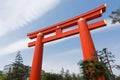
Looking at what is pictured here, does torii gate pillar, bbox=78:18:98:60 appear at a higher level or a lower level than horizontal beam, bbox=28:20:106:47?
lower

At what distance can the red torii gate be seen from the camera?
11445 mm

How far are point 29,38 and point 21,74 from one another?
51.7ft

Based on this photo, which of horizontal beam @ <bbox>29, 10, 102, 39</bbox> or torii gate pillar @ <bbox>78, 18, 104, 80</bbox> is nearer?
torii gate pillar @ <bbox>78, 18, 104, 80</bbox>

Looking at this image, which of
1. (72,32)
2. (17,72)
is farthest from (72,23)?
(17,72)

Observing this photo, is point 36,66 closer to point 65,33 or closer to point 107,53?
point 65,33

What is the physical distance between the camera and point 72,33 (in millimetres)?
13266

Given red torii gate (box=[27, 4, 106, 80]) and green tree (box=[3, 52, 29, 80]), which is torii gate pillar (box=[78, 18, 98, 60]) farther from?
green tree (box=[3, 52, 29, 80])

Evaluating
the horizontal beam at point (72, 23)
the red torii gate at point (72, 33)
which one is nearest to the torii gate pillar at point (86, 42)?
the red torii gate at point (72, 33)

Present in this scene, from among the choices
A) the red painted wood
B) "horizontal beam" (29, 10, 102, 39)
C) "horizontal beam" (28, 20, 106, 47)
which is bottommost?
the red painted wood

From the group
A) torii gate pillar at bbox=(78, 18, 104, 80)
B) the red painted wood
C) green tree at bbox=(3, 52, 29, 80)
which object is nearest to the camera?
torii gate pillar at bbox=(78, 18, 104, 80)

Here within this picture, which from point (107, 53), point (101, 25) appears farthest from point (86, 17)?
point (107, 53)

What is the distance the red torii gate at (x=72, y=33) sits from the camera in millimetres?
11445

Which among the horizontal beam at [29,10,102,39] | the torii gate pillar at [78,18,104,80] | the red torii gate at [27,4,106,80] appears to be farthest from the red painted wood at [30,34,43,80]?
the torii gate pillar at [78,18,104,80]

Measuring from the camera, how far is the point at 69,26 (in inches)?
551
